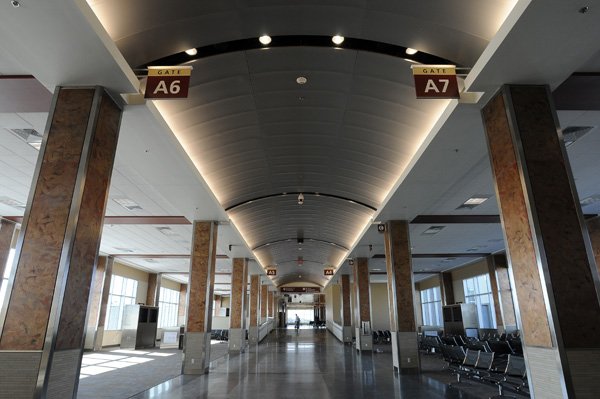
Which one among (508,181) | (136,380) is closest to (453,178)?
(508,181)

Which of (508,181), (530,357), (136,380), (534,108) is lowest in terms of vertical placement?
(136,380)

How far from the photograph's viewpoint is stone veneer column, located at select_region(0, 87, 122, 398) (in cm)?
432

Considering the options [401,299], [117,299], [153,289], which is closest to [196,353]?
[401,299]

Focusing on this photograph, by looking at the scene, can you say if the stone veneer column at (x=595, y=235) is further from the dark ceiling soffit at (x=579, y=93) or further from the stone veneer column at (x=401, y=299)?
the dark ceiling soffit at (x=579, y=93)

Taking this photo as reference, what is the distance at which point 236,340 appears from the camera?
18.3 metres

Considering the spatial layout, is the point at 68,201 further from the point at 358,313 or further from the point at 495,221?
the point at 358,313

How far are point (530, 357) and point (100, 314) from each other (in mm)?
21376

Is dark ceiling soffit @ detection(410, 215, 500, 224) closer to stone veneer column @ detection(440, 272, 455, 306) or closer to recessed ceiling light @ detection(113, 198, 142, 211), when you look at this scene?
recessed ceiling light @ detection(113, 198, 142, 211)

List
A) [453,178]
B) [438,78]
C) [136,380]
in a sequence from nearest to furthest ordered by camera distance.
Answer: [438,78]
[453,178]
[136,380]

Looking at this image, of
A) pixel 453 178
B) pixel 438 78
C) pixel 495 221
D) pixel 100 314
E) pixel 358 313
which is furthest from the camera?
pixel 100 314

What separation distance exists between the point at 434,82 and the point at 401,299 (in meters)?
7.95

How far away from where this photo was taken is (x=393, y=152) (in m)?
9.42

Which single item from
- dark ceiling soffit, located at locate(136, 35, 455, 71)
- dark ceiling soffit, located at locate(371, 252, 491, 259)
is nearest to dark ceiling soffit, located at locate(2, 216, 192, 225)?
dark ceiling soffit, located at locate(136, 35, 455, 71)

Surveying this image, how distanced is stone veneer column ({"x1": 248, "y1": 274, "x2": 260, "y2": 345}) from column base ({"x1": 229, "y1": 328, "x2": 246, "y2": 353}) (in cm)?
478
